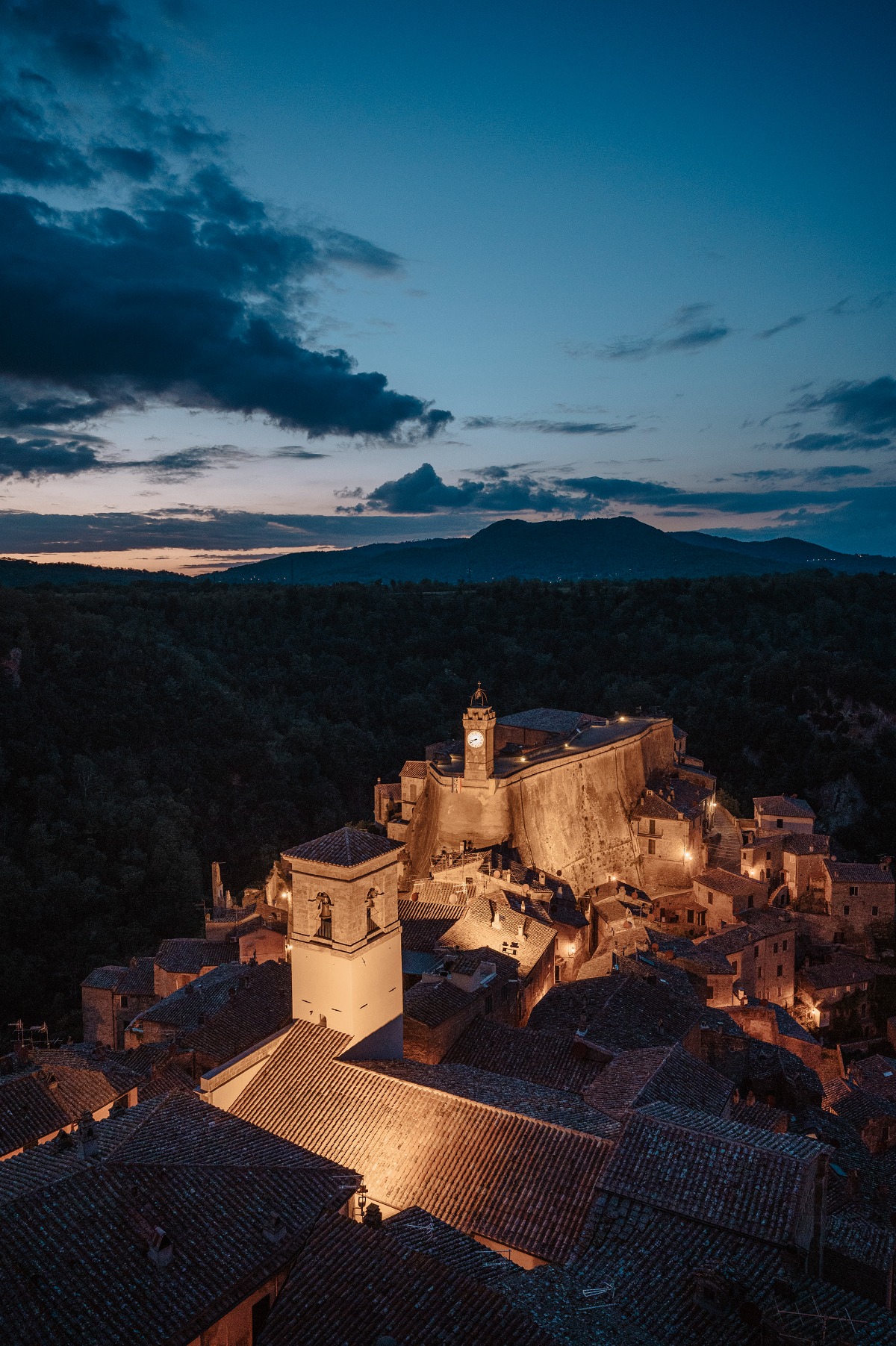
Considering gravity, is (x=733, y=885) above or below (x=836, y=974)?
above

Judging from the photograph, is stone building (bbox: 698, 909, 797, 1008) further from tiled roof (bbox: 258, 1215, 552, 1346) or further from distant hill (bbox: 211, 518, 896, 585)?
distant hill (bbox: 211, 518, 896, 585)

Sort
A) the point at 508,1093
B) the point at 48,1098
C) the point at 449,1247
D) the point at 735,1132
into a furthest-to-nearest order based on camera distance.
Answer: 1. the point at 48,1098
2. the point at 508,1093
3. the point at 735,1132
4. the point at 449,1247

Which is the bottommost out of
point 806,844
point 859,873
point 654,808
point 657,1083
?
point 859,873

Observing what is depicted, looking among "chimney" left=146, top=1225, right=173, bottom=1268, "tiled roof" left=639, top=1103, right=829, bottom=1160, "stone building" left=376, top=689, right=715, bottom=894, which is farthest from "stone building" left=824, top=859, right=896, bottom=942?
"chimney" left=146, top=1225, right=173, bottom=1268

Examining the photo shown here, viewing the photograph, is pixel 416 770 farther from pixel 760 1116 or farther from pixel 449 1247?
pixel 449 1247

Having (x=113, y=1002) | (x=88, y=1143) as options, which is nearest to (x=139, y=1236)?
(x=88, y=1143)

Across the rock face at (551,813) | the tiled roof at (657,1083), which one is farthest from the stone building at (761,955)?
the tiled roof at (657,1083)

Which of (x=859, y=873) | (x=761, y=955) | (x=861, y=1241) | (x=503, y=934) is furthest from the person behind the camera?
(x=859, y=873)

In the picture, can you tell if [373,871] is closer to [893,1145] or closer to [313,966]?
[313,966]
